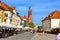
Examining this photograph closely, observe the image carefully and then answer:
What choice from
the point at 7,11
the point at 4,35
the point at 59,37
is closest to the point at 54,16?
the point at 7,11

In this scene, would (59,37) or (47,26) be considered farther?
(47,26)

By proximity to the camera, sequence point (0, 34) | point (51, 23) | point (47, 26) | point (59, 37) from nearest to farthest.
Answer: point (59, 37), point (0, 34), point (51, 23), point (47, 26)

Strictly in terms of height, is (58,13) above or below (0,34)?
above

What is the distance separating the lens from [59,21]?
122562 mm

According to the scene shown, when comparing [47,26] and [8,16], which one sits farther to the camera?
[47,26]

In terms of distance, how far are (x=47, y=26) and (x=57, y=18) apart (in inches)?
377

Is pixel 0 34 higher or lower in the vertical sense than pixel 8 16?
lower

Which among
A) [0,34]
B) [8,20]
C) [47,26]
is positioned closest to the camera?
[0,34]

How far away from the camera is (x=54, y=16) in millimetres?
124750

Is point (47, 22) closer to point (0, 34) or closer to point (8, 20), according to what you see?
point (8, 20)

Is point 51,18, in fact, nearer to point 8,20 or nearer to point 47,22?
point 47,22

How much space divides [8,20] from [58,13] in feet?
181

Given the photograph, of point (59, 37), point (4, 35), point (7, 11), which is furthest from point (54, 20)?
point (59, 37)

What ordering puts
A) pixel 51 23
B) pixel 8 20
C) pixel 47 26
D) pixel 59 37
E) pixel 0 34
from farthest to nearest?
1. pixel 47 26
2. pixel 51 23
3. pixel 8 20
4. pixel 0 34
5. pixel 59 37
